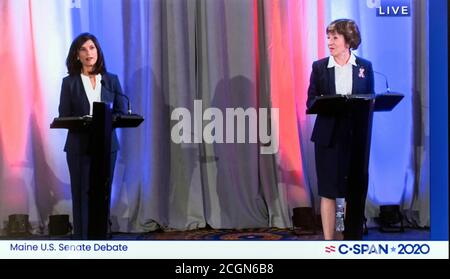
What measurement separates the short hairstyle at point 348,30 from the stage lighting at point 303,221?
66 centimetres

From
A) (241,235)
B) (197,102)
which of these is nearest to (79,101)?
(197,102)

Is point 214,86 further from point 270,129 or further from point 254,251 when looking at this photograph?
point 254,251

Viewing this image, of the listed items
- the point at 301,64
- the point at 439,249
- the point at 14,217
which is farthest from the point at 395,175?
the point at 14,217

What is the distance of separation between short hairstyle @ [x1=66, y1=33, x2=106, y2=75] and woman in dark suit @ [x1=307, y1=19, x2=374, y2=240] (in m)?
0.79

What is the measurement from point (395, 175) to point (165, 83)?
100 cm

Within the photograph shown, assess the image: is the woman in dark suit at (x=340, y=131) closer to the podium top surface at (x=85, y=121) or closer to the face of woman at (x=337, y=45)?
the face of woman at (x=337, y=45)

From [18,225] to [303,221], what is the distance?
3.44 feet

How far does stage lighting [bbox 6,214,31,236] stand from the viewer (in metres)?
1.85

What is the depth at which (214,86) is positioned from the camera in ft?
6.82

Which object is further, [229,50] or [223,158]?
[229,50]

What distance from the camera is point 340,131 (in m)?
1.88

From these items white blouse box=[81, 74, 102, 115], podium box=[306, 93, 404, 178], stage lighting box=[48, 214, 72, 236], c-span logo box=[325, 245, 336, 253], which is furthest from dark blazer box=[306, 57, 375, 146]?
Result: stage lighting box=[48, 214, 72, 236]

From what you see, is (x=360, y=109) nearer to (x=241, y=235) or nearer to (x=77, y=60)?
(x=241, y=235)

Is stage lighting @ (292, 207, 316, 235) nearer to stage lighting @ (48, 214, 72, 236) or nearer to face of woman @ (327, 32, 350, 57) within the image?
face of woman @ (327, 32, 350, 57)
